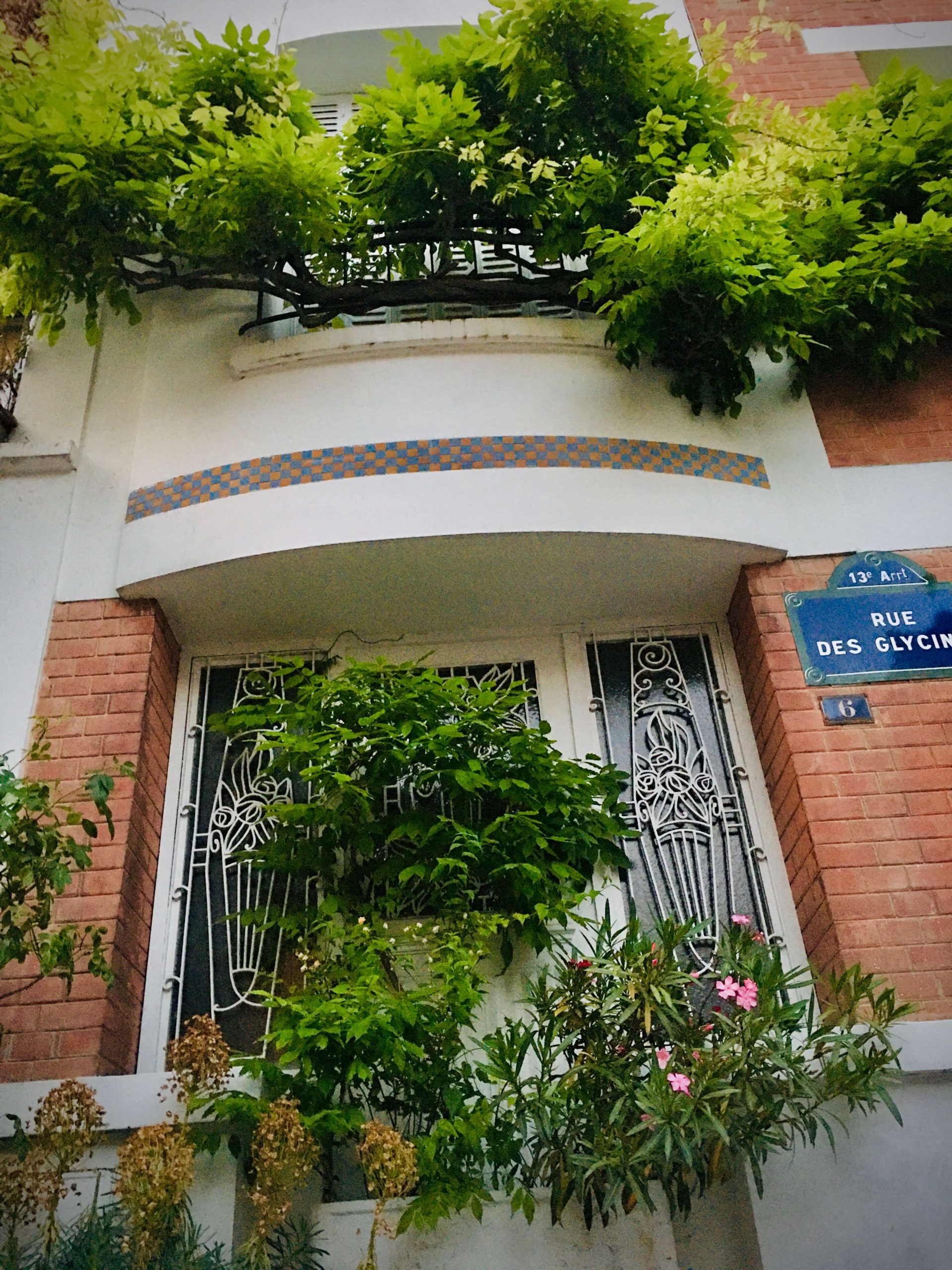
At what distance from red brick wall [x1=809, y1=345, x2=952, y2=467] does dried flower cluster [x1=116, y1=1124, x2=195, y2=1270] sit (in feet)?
12.3

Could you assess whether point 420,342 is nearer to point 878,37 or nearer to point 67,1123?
point 67,1123

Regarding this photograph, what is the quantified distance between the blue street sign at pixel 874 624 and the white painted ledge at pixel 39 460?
3.15m

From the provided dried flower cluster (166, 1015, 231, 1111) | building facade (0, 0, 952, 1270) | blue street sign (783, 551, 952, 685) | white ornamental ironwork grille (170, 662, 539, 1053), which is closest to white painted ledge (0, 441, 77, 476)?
building facade (0, 0, 952, 1270)

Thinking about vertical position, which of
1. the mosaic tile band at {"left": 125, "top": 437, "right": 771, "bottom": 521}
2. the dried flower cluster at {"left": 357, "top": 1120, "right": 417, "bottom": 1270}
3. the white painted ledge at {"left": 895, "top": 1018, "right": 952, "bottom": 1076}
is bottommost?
the dried flower cluster at {"left": 357, "top": 1120, "right": 417, "bottom": 1270}

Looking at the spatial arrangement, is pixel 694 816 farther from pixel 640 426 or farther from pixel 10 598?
pixel 10 598

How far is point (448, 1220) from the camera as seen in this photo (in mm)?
3693

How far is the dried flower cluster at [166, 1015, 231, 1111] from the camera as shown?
3357mm

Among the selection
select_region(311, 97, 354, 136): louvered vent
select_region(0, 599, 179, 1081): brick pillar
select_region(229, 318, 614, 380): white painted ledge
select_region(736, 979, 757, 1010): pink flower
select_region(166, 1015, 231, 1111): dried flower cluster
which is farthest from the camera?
select_region(311, 97, 354, 136): louvered vent

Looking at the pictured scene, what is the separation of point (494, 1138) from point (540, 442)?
2.70 metres

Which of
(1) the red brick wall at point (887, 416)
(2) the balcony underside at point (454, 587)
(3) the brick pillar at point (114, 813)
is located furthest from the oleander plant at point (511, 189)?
(3) the brick pillar at point (114, 813)

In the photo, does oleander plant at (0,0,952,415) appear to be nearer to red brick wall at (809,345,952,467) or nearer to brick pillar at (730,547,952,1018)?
red brick wall at (809,345,952,467)

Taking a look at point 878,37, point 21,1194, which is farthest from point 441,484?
point 878,37

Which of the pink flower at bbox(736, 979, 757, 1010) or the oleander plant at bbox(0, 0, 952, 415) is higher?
the oleander plant at bbox(0, 0, 952, 415)

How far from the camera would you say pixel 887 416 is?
5.17 metres
